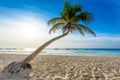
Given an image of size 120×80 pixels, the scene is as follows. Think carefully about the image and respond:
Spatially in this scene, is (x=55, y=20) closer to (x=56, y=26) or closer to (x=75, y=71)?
(x=56, y=26)

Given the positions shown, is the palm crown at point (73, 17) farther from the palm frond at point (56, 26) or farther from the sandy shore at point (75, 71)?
the sandy shore at point (75, 71)

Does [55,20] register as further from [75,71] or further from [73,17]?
[75,71]

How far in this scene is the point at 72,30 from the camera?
11.3m

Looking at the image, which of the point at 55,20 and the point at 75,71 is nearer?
the point at 75,71

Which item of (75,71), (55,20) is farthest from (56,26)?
(75,71)

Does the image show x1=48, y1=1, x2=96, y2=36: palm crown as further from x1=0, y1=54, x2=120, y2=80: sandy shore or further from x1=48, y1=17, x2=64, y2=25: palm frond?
x1=0, y1=54, x2=120, y2=80: sandy shore

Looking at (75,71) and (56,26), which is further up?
(56,26)

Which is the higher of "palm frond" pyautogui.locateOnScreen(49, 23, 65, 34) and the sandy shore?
"palm frond" pyautogui.locateOnScreen(49, 23, 65, 34)

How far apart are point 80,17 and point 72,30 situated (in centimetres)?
98

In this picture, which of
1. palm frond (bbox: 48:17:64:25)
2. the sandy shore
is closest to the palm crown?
palm frond (bbox: 48:17:64:25)

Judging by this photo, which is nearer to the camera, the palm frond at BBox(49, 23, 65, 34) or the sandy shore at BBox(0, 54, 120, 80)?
the sandy shore at BBox(0, 54, 120, 80)

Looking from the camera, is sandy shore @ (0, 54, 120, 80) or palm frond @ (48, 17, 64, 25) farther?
palm frond @ (48, 17, 64, 25)

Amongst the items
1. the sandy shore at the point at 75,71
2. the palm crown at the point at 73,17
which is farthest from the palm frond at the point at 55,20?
the sandy shore at the point at 75,71

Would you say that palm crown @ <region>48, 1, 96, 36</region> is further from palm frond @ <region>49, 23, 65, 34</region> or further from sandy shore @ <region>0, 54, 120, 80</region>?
sandy shore @ <region>0, 54, 120, 80</region>
